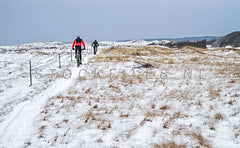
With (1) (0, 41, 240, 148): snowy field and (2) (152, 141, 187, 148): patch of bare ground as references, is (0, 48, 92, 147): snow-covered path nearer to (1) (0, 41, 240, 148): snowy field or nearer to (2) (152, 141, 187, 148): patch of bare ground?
(1) (0, 41, 240, 148): snowy field

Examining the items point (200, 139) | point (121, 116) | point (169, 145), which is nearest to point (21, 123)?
point (121, 116)

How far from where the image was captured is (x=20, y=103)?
20.0ft

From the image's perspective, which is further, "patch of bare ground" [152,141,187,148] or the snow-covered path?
the snow-covered path

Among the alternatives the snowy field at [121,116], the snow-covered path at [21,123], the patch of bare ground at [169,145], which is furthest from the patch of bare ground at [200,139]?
the snow-covered path at [21,123]

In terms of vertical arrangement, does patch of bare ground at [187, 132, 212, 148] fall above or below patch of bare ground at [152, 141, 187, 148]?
above

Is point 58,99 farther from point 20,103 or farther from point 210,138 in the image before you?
point 210,138

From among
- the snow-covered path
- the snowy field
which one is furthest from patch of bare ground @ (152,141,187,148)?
the snow-covered path

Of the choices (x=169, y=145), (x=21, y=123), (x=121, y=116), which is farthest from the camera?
(x=121, y=116)

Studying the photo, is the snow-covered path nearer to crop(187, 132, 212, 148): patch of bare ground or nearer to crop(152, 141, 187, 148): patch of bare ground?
crop(152, 141, 187, 148): patch of bare ground

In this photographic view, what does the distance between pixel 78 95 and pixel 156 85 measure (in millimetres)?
3752

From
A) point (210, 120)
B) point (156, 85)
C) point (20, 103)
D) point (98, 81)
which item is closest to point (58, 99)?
point (20, 103)

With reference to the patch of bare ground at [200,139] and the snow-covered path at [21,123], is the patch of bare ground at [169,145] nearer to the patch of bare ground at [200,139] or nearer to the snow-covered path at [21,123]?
the patch of bare ground at [200,139]

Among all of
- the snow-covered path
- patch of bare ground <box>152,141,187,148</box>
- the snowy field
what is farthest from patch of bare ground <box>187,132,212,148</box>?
the snow-covered path

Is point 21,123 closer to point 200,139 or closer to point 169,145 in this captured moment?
point 169,145
